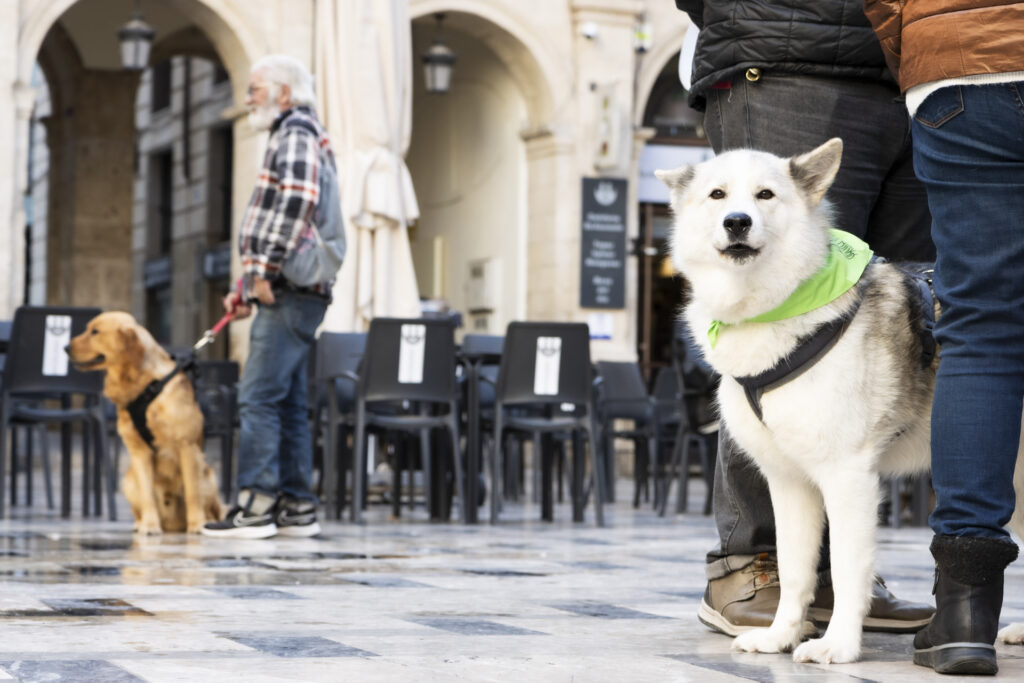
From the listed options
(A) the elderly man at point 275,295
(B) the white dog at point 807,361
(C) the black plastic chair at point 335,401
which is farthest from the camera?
(C) the black plastic chair at point 335,401

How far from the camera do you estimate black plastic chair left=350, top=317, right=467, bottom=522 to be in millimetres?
8352

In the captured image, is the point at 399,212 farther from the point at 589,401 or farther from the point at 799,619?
the point at 799,619

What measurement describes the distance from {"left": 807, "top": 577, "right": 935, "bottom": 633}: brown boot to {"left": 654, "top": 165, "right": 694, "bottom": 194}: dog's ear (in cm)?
99

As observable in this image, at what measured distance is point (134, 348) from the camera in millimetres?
7148

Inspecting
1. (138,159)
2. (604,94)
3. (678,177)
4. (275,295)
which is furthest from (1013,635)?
(138,159)

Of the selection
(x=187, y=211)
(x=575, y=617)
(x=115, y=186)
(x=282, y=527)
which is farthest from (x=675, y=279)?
(x=575, y=617)

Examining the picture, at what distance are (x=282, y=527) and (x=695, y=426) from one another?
3.40 metres

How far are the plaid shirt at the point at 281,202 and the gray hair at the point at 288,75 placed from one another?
10 cm

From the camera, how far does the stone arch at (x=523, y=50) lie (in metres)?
17.3

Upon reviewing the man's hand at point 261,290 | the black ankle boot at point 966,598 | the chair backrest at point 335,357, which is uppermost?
the man's hand at point 261,290

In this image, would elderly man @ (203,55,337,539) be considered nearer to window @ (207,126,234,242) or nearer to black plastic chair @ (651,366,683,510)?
black plastic chair @ (651,366,683,510)

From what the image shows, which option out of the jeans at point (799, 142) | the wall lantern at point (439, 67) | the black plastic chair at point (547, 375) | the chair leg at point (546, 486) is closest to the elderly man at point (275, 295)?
the black plastic chair at point (547, 375)

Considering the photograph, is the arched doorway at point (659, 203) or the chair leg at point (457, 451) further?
the arched doorway at point (659, 203)

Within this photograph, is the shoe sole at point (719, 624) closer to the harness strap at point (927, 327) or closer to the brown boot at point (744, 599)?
the brown boot at point (744, 599)
